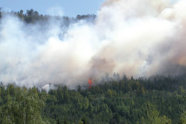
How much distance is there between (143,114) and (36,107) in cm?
14998

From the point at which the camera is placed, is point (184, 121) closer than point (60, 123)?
Yes

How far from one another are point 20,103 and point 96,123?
11905cm

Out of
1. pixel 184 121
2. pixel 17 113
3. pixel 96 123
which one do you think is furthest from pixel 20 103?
pixel 96 123

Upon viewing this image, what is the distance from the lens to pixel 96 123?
172000 mm

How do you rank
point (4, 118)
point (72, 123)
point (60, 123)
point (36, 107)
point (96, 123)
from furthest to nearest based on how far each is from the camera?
point (96, 123)
point (72, 123)
point (60, 123)
point (36, 107)
point (4, 118)

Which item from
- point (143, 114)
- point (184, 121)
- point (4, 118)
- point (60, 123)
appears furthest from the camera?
point (143, 114)

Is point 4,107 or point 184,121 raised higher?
point 4,107

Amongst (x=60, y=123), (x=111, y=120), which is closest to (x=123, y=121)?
(x=111, y=120)

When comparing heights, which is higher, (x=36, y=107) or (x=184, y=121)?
(x=36, y=107)

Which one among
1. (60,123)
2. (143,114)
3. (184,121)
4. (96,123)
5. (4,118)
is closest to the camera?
(4,118)

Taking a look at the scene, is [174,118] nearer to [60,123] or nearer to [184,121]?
[60,123]

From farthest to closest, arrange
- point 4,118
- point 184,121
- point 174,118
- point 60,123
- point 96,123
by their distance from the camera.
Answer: point 174,118 < point 96,123 < point 60,123 < point 184,121 < point 4,118

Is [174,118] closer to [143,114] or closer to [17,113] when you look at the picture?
[143,114]

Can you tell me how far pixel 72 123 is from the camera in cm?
15988
